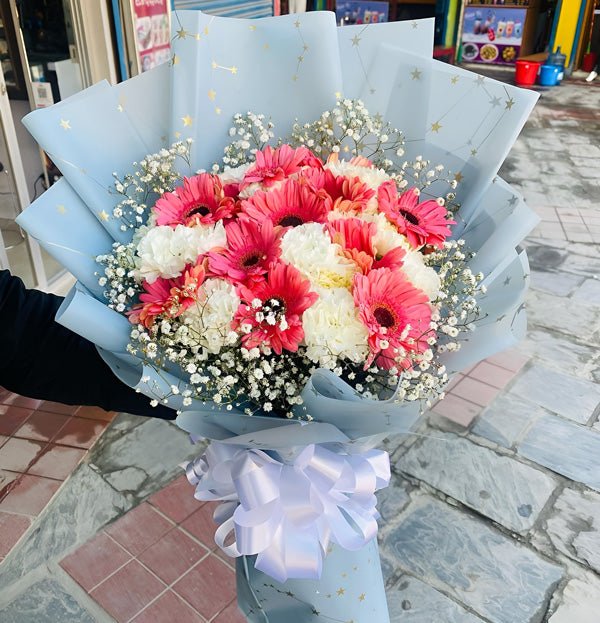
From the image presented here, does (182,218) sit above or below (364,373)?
above

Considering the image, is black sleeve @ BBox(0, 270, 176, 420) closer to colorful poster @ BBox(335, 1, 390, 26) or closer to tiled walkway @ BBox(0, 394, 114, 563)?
tiled walkway @ BBox(0, 394, 114, 563)

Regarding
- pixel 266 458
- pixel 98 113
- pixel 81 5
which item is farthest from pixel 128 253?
pixel 81 5

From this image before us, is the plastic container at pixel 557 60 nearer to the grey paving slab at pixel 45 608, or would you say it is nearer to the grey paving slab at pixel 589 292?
the grey paving slab at pixel 589 292

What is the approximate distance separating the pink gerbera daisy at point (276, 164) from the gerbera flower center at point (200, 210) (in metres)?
0.08

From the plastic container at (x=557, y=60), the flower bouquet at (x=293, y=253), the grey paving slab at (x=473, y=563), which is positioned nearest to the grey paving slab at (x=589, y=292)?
the grey paving slab at (x=473, y=563)

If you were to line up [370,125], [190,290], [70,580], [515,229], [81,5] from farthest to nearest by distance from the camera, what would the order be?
[81,5] < [70,580] < [370,125] < [515,229] < [190,290]

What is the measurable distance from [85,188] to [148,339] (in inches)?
12.7

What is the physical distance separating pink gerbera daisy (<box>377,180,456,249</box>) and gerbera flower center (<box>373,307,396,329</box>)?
0.16 meters

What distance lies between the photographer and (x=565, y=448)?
295cm

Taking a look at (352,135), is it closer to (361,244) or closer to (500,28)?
(361,244)

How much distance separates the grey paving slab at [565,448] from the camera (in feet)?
9.20

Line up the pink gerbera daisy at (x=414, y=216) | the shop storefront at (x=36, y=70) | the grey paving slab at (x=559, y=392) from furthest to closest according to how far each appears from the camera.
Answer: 1. the shop storefront at (x=36, y=70)
2. the grey paving slab at (x=559, y=392)
3. the pink gerbera daisy at (x=414, y=216)

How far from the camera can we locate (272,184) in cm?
111

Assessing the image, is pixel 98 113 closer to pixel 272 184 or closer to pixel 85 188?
pixel 85 188
